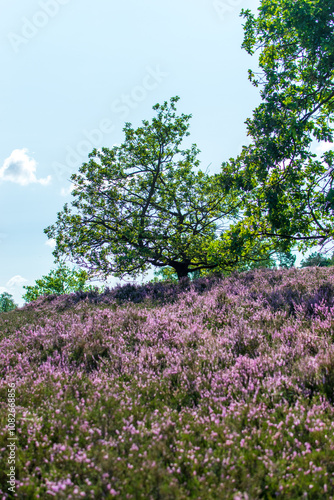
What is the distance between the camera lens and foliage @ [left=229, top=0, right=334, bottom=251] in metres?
7.33

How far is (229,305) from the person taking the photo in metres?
6.39

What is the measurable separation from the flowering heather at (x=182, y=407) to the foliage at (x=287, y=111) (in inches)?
144

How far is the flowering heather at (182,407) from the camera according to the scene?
7.65 feet

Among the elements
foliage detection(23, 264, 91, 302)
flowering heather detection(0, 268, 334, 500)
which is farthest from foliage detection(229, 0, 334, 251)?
foliage detection(23, 264, 91, 302)

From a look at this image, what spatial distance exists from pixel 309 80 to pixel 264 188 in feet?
10.3

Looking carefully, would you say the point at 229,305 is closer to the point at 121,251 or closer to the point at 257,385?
the point at 257,385

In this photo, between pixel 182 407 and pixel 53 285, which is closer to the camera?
pixel 182 407

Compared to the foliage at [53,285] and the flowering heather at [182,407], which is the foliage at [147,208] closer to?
the flowering heather at [182,407]

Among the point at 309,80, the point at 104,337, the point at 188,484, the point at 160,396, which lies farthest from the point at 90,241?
the point at 188,484

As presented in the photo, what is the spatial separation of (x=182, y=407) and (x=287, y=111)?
26.1 ft

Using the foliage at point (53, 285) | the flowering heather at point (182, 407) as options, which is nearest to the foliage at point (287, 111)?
the flowering heather at point (182, 407)

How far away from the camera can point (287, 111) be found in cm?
820

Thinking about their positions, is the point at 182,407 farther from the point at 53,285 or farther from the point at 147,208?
the point at 53,285

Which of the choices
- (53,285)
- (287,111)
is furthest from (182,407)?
(53,285)
